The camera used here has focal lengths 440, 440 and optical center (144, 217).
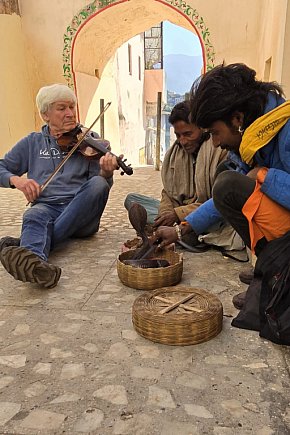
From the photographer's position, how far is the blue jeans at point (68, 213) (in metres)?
2.46

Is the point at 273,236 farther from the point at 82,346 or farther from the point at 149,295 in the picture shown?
the point at 82,346

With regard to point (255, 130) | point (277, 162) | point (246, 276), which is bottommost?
point (246, 276)

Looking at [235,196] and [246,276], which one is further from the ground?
[235,196]

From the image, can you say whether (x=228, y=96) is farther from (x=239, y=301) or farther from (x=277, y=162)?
(x=239, y=301)

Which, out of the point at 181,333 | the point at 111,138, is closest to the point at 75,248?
the point at 181,333

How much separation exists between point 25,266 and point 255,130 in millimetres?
1147

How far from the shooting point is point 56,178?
2.83 meters

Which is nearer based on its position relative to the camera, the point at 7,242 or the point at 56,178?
the point at 7,242

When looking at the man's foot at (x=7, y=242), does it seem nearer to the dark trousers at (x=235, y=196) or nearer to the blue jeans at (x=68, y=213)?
the blue jeans at (x=68, y=213)

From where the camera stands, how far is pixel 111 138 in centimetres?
1229

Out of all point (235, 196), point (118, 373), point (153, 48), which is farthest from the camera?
point (153, 48)

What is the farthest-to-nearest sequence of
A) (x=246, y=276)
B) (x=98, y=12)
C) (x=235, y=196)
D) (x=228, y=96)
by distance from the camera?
(x=98, y=12) → (x=246, y=276) → (x=235, y=196) → (x=228, y=96)

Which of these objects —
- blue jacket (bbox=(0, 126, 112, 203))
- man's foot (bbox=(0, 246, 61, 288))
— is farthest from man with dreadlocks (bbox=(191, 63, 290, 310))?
blue jacket (bbox=(0, 126, 112, 203))

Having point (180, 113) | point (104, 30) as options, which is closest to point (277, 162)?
point (180, 113)
